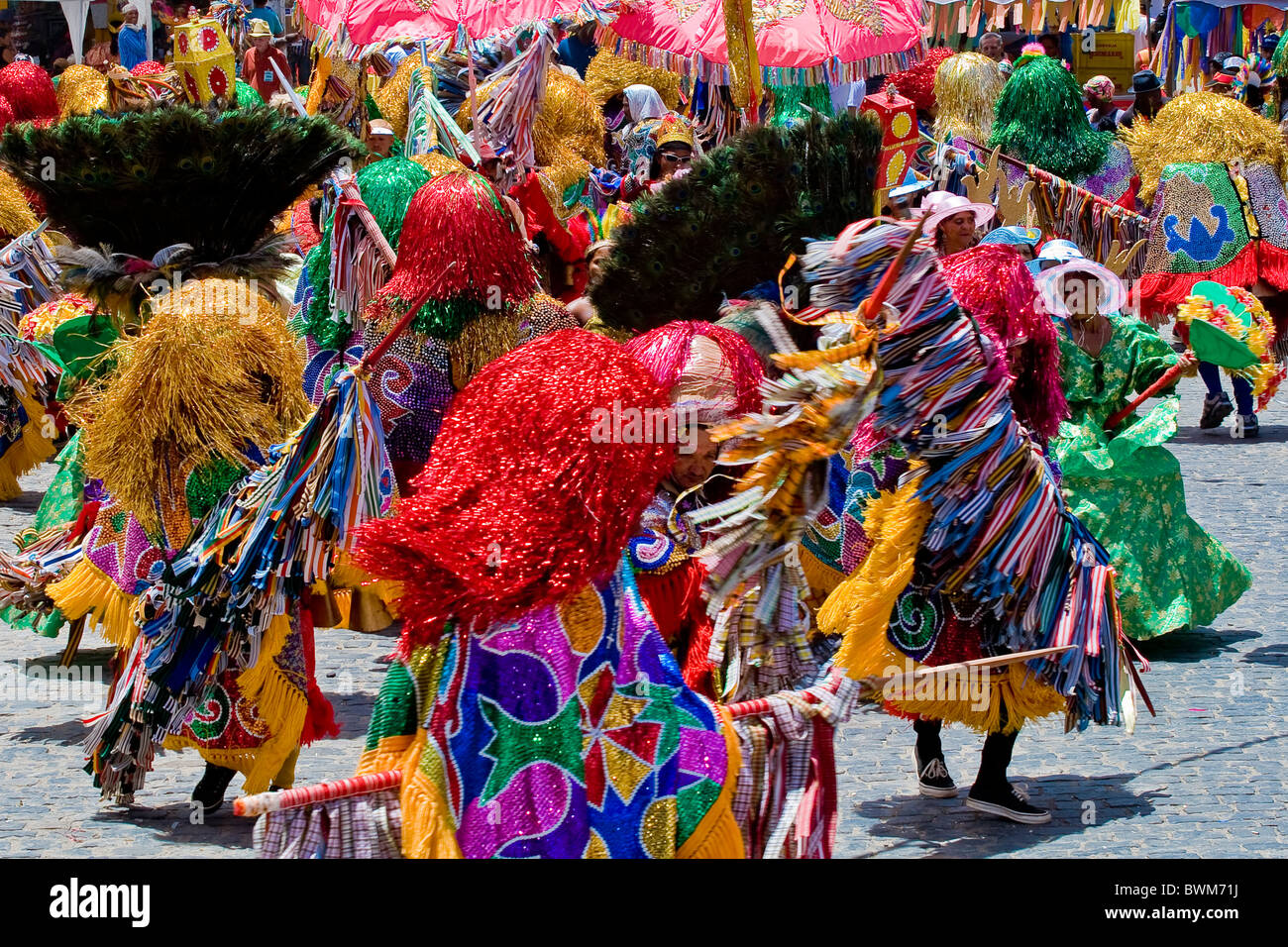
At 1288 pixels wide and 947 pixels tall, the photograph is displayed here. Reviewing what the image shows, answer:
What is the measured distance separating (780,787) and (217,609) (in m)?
2.28

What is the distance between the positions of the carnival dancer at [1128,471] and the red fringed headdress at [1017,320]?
1.25m

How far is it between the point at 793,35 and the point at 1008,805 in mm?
5626

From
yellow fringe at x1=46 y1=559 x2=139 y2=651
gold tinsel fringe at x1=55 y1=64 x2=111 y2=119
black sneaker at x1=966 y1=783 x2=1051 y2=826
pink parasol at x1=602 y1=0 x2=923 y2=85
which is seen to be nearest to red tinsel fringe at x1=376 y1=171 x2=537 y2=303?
yellow fringe at x1=46 y1=559 x2=139 y2=651

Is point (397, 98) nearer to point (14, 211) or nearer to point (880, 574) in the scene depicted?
point (14, 211)

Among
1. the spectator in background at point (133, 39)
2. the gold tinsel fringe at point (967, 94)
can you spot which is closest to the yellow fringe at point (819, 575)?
the gold tinsel fringe at point (967, 94)

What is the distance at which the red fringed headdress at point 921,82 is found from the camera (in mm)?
13703

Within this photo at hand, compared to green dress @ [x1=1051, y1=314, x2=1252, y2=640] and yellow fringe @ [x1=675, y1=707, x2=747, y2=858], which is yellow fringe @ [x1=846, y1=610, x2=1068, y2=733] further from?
yellow fringe @ [x1=675, y1=707, x2=747, y2=858]

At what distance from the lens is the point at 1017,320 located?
4.63 meters

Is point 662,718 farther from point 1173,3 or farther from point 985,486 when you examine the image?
point 1173,3

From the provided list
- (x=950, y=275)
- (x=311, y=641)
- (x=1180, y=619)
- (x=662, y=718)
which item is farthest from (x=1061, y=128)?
(x=662, y=718)

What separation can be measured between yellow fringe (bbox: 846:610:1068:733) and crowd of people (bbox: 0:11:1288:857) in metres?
0.01

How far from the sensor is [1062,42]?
1866cm

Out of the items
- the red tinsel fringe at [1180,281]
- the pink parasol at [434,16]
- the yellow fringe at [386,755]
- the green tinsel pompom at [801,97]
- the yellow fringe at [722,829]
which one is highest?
the green tinsel pompom at [801,97]

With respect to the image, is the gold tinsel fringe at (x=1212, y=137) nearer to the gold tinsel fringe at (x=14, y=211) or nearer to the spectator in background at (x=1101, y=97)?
the spectator in background at (x=1101, y=97)
